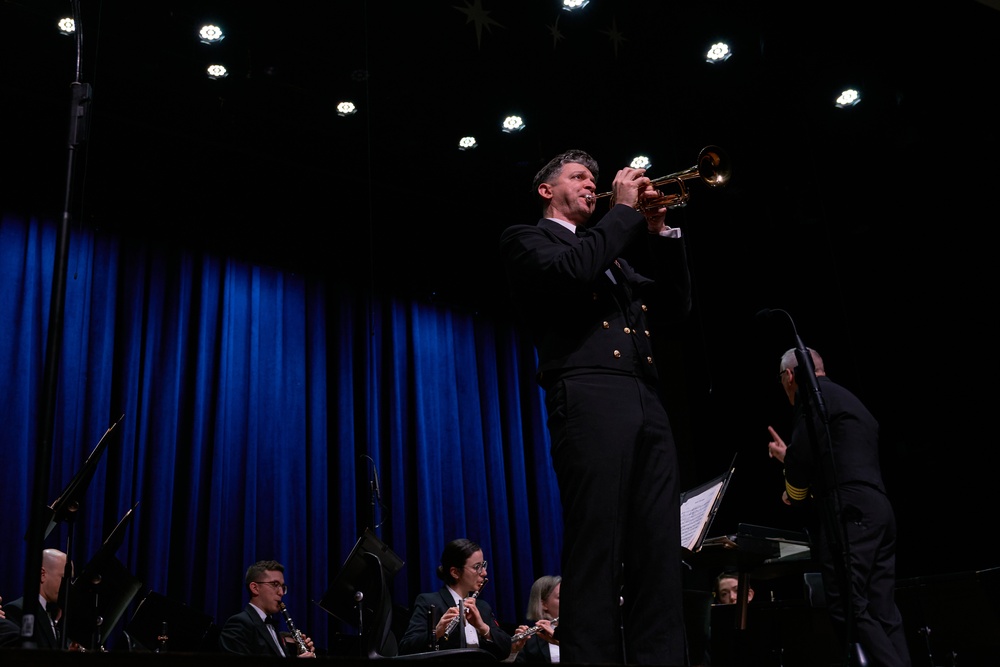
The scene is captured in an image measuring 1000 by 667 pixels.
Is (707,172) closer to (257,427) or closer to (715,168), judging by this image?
(715,168)

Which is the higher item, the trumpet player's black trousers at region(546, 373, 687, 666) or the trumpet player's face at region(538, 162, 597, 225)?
the trumpet player's face at region(538, 162, 597, 225)

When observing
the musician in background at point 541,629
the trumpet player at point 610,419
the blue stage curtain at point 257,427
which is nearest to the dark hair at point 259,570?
the blue stage curtain at point 257,427

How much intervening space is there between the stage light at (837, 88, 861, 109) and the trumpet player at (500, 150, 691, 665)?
5396 mm

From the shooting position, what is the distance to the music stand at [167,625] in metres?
Result: 4.95

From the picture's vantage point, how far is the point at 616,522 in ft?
7.61

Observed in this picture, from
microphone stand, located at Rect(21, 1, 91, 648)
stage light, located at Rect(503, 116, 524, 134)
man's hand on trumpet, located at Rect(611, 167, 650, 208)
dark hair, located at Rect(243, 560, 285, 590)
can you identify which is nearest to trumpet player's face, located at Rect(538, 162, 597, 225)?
man's hand on trumpet, located at Rect(611, 167, 650, 208)

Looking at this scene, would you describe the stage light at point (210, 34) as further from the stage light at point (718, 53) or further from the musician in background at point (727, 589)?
the musician in background at point (727, 589)

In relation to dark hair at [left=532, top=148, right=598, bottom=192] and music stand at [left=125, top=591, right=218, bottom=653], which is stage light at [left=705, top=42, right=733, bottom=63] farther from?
music stand at [left=125, top=591, right=218, bottom=653]

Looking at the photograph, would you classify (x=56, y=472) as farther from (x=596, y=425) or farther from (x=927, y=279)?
(x=927, y=279)

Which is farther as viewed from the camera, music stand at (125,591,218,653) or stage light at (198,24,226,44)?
stage light at (198,24,226,44)

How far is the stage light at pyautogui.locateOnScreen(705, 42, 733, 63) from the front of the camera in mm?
7105

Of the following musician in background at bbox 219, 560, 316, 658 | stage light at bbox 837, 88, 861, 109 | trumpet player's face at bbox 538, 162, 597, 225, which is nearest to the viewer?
trumpet player's face at bbox 538, 162, 597, 225

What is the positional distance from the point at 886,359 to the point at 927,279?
74 cm

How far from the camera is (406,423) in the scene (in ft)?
26.8
